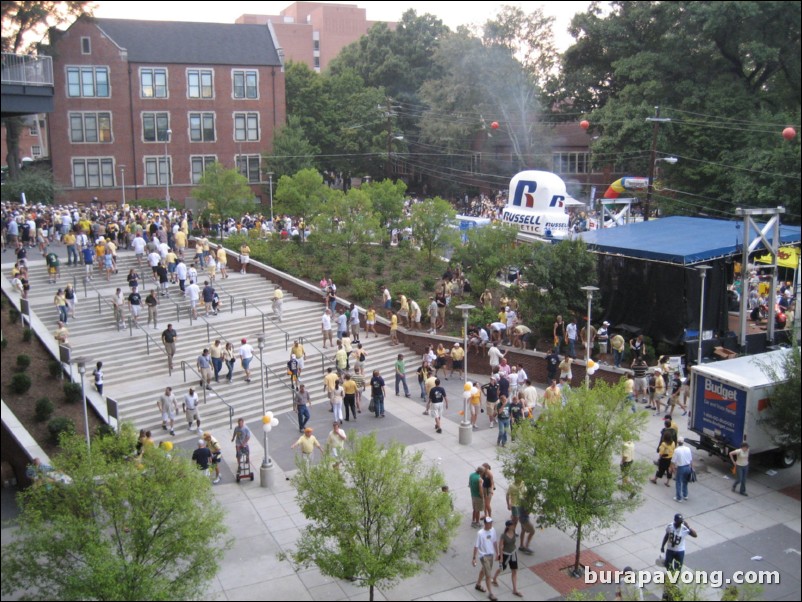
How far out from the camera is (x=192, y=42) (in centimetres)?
5900

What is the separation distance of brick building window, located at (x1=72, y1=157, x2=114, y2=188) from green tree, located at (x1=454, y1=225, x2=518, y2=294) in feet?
118

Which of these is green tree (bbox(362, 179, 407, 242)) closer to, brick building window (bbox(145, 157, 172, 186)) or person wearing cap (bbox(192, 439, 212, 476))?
person wearing cap (bbox(192, 439, 212, 476))

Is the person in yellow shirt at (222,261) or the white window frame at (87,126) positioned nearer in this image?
the person in yellow shirt at (222,261)

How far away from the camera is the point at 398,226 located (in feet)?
126

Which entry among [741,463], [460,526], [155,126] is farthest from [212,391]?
[155,126]

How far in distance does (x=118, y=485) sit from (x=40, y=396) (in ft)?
36.9

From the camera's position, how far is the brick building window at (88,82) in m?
55.1

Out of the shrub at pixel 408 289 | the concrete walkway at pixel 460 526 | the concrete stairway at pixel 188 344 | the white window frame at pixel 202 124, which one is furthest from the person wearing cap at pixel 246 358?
the white window frame at pixel 202 124

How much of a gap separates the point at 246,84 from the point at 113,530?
5497 cm

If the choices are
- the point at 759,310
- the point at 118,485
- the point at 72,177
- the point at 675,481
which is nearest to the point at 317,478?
the point at 118,485

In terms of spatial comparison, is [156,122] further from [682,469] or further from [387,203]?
[682,469]

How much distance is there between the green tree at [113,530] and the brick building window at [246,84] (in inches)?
2111

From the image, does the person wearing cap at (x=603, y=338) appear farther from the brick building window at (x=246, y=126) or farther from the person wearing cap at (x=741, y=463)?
the brick building window at (x=246, y=126)

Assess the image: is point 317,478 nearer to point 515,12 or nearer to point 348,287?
point 348,287
